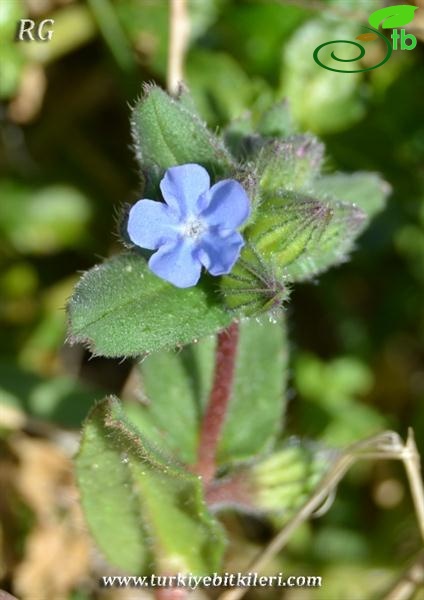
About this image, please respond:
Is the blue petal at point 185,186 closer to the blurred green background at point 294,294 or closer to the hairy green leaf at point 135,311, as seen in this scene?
the hairy green leaf at point 135,311

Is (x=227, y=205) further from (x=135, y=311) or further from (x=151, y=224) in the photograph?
(x=135, y=311)

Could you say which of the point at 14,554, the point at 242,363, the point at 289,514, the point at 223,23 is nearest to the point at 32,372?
the point at 14,554

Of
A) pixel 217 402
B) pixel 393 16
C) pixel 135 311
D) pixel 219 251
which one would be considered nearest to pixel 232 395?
pixel 217 402

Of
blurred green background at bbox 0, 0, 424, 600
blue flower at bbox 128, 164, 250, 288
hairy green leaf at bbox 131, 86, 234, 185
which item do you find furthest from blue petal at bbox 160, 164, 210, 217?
blurred green background at bbox 0, 0, 424, 600

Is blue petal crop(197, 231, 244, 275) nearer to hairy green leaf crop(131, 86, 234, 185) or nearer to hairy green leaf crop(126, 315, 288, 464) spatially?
hairy green leaf crop(131, 86, 234, 185)

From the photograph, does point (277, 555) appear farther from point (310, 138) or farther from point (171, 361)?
point (310, 138)

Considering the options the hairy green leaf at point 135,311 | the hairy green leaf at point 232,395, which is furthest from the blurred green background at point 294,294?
the hairy green leaf at point 135,311
